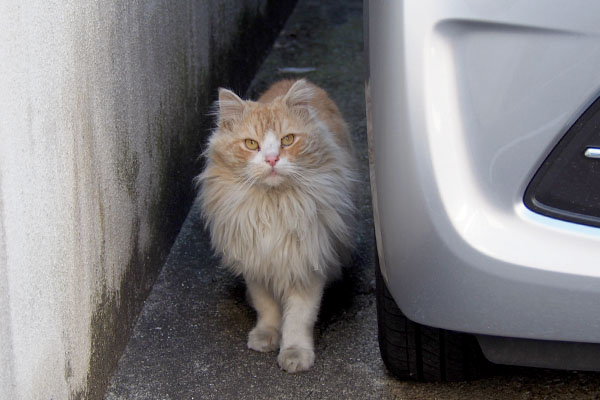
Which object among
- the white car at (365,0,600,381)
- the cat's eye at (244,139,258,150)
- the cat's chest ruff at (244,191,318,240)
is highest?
the white car at (365,0,600,381)

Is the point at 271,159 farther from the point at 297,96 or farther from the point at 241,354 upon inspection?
the point at 241,354

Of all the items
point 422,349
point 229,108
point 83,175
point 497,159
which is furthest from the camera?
point 229,108

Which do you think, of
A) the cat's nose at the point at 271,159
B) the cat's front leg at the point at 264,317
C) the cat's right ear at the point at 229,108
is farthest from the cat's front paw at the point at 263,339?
the cat's right ear at the point at 229,108

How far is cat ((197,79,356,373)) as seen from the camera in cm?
277

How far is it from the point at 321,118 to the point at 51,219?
1473mm

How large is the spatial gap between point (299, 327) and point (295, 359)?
0.17m

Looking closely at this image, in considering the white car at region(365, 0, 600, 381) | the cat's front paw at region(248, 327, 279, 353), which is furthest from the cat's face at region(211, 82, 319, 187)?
the white car at region(365, 0, 600, 381)

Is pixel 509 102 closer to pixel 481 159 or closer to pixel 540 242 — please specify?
pixel 481 159

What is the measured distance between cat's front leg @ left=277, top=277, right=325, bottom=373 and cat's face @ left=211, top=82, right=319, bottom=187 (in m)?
0.45

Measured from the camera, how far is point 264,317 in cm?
295

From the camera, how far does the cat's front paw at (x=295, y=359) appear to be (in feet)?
8.73

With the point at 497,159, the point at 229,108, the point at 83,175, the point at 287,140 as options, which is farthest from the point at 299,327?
the point at 497,159

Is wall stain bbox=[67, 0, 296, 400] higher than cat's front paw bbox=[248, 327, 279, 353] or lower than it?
higher

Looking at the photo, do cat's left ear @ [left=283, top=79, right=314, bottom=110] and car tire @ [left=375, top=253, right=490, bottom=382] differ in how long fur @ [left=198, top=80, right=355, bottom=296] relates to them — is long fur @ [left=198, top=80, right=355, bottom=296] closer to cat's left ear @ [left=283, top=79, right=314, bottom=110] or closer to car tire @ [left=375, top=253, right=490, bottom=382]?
cat's left ear @ [left=283, top=79, right=314, bottom=110]
